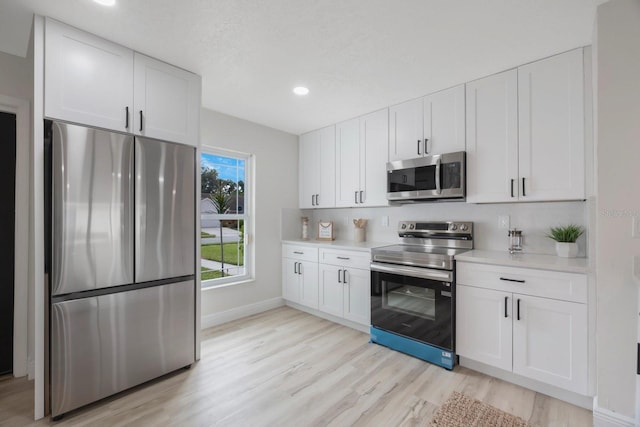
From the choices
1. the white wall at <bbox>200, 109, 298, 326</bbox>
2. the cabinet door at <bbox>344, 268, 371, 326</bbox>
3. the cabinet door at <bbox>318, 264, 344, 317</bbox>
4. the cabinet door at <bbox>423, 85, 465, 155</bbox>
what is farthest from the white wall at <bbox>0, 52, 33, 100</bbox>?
the cabinet door at <bbox>423, 85, 465, 155</bbox>

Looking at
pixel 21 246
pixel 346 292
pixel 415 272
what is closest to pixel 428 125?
pixel 415 272

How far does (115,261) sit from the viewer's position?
2.07 metres

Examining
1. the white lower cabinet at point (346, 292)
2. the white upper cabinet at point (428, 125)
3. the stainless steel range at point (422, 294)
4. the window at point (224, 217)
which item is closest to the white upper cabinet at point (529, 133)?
the white upper cabinet at point (428, 125)

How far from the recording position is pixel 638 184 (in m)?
1.64

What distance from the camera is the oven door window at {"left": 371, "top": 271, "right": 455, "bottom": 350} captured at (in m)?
2.48

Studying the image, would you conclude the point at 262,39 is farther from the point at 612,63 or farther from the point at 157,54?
the point at 612,63

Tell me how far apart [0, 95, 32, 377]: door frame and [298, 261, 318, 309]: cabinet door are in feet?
8.58

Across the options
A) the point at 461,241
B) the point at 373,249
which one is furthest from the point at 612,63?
the point at 373,249

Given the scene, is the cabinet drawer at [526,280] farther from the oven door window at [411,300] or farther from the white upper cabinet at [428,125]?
the white upper cabinet at [428,125]

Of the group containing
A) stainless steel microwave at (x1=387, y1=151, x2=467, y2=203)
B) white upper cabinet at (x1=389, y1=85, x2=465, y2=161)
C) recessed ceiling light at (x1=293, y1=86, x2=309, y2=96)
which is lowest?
stainless steel microwave at (x1=387, y1=151, x2=467, y2=203)

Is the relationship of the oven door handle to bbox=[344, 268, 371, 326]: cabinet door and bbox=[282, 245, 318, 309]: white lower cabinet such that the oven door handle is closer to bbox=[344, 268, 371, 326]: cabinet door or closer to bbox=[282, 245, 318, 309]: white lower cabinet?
bbox=[344, 268, 371, 326]: cabinet door

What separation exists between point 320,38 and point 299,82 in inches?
27.4

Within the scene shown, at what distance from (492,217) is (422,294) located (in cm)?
104

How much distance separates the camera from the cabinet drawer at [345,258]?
3178 mm
